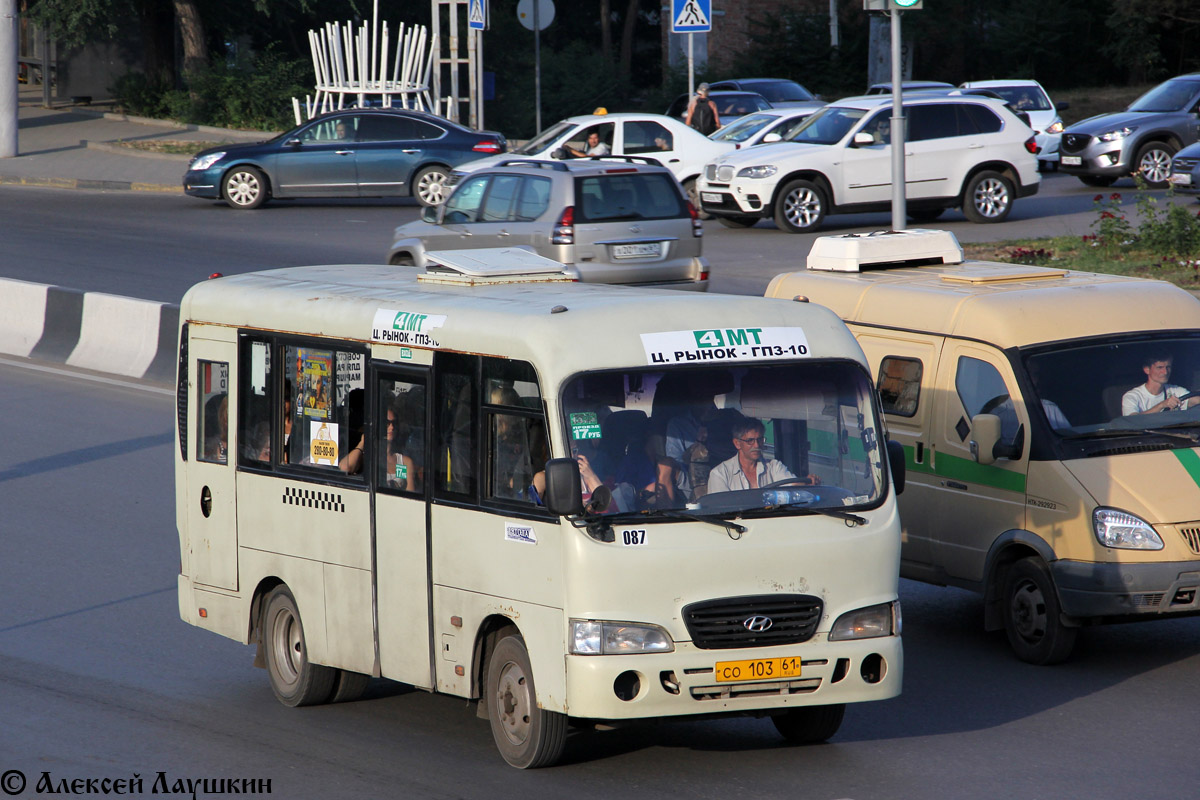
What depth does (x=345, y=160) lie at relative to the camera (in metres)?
26.9

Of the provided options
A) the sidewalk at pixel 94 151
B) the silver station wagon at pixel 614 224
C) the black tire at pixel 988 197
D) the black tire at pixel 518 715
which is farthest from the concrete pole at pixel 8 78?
the black tire at pixel 518 715

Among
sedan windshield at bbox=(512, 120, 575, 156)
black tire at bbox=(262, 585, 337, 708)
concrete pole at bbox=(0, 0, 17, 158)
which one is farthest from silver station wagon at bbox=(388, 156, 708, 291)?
concrete pole at bbox=(0, 0, 17, 158)

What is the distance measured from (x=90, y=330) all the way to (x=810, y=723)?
40.8 feet

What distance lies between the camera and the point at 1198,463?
8.34 metres

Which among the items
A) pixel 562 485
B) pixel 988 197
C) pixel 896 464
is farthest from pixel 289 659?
pixel 988 197

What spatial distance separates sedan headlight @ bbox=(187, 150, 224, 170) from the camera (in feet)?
87.7

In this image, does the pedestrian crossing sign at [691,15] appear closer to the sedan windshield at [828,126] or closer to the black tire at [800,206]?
the sedan windshield at [828,126]

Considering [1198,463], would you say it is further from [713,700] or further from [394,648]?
[394,648]

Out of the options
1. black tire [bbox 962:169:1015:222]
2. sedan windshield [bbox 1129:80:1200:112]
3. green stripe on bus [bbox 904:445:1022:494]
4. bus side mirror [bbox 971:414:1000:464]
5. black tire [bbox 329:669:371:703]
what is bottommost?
black tire [bbox 329:669:371:703]

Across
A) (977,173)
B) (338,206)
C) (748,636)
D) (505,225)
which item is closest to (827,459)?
(748,636)

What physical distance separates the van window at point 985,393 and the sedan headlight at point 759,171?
1491cm

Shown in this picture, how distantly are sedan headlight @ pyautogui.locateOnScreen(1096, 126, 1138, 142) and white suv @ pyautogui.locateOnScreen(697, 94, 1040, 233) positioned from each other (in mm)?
4380

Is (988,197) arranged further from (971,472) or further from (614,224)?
(971,472)

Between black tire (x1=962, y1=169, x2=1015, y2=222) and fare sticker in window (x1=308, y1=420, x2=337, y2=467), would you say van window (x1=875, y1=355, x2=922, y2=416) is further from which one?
black tire (x1=962, y1=169, x2=1015, y2=222)
